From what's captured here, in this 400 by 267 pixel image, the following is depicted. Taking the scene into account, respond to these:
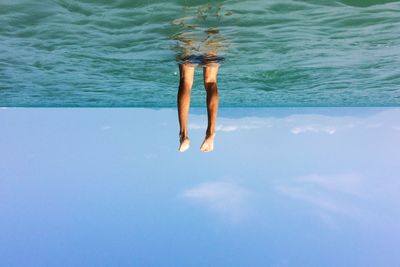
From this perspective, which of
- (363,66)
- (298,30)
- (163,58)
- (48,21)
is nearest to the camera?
(48,21)

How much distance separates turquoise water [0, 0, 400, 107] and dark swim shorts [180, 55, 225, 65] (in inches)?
12.9

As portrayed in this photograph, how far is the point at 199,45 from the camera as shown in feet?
23.7

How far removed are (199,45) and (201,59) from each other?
45.7 inches

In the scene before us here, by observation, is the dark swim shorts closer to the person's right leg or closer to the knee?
the knee

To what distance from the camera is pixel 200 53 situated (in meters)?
7.84

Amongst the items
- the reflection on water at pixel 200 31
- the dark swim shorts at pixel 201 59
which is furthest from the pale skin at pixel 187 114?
the dark swim shorts at pixel 201 59

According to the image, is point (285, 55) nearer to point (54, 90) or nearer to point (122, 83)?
point (122, 83)

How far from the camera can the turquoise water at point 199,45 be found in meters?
5.75

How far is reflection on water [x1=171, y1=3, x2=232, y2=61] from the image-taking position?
557 cm

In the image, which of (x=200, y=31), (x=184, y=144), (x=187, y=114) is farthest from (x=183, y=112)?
(x=200, y=31)

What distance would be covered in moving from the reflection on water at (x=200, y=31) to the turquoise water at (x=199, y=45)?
18mm

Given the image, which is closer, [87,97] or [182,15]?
[182,15]

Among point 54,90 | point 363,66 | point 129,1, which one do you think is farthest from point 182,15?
point 54,90

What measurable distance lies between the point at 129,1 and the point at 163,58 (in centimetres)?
324
